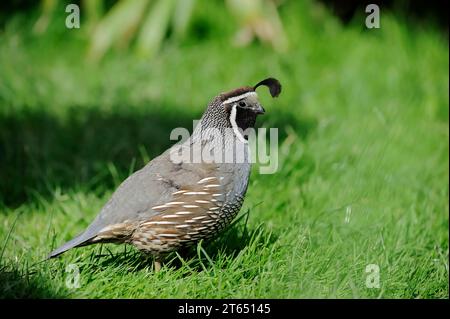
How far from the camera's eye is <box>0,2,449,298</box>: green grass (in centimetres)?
307

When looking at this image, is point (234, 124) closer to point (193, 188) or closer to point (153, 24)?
point (193, 188)

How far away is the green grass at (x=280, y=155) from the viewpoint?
121 inches

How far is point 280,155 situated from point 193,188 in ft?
4.72

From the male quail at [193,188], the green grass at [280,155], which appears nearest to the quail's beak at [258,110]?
the male quail at [193,188]

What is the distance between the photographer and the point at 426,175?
4652 mm

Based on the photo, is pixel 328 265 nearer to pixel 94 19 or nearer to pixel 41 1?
pixel 94 19

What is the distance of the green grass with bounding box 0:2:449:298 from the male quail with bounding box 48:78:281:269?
134 millimetres

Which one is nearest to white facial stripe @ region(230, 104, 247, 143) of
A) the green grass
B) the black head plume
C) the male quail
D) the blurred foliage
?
the male quail

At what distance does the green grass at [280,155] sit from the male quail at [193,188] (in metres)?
0.13

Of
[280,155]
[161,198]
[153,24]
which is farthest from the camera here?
[153,24]

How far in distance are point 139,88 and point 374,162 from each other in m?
1.91

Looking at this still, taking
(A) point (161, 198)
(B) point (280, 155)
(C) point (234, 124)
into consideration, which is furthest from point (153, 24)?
(A) point (161, 198)

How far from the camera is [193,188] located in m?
3.03

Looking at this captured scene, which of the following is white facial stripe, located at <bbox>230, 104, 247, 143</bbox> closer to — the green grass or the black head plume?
the black head plume
